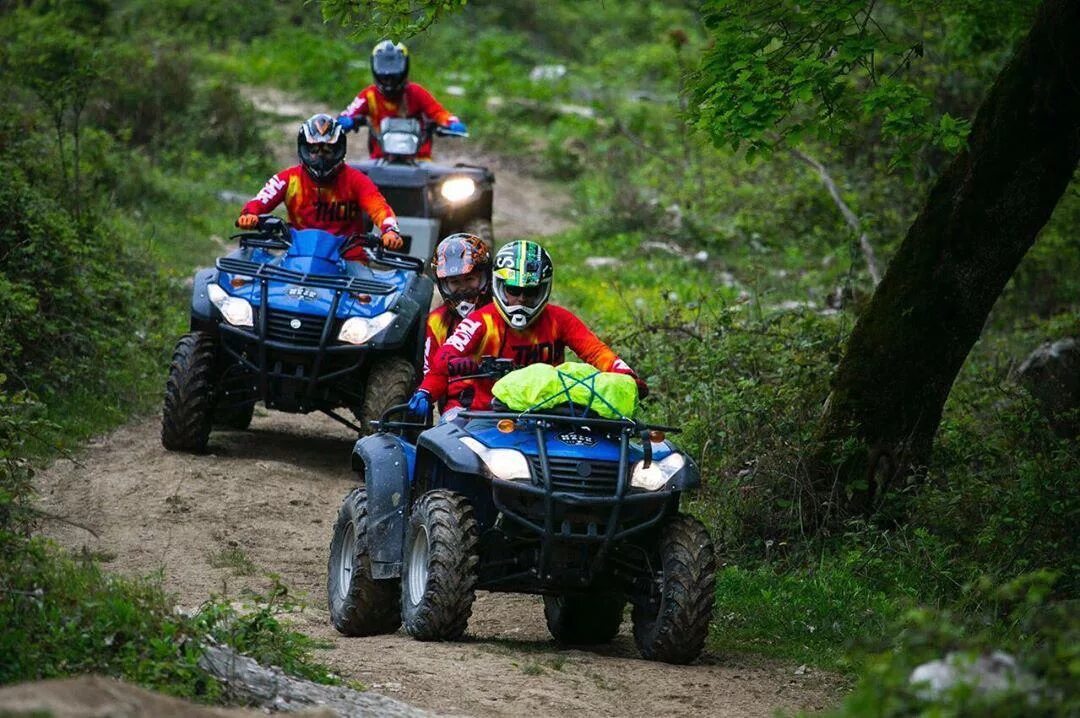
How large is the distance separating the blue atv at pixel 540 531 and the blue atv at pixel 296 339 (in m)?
3.40

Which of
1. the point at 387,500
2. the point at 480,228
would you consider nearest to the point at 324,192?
the point at 480,228

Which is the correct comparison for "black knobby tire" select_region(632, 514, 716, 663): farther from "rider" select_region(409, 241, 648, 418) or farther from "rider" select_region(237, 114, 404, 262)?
"rider" select_region(237, 114, 404, 262)

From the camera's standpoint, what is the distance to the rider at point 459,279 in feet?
33.3

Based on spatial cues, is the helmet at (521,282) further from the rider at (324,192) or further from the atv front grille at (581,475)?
the rider at (324,192)

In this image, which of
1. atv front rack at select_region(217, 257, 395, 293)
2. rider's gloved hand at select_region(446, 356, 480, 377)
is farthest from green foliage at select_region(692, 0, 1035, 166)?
atv front rack at select_region(217, 257, 395, 293)

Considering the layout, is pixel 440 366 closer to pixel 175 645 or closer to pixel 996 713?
pixel 175 645

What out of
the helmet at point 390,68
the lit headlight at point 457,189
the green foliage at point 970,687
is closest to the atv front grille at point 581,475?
the green foliage at point 970,687

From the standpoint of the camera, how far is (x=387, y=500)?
8609mm

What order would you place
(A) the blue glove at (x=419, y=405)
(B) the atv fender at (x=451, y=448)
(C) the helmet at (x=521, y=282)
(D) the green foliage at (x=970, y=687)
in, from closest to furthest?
(D) the green foliage at (x=970, y=687)
(B) the atv fender at (x=451, y=448)
(A) the blue glove at (x=419, y=405)
(C) the helmet at (x=521, y=282)

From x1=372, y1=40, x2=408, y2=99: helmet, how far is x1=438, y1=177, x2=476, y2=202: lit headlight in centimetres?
118

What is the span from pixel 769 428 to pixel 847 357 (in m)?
0.76

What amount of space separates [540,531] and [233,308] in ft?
15.7

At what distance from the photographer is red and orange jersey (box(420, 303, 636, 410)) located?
9141 millimetres

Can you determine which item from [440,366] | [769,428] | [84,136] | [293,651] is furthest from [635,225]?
[293,651]
